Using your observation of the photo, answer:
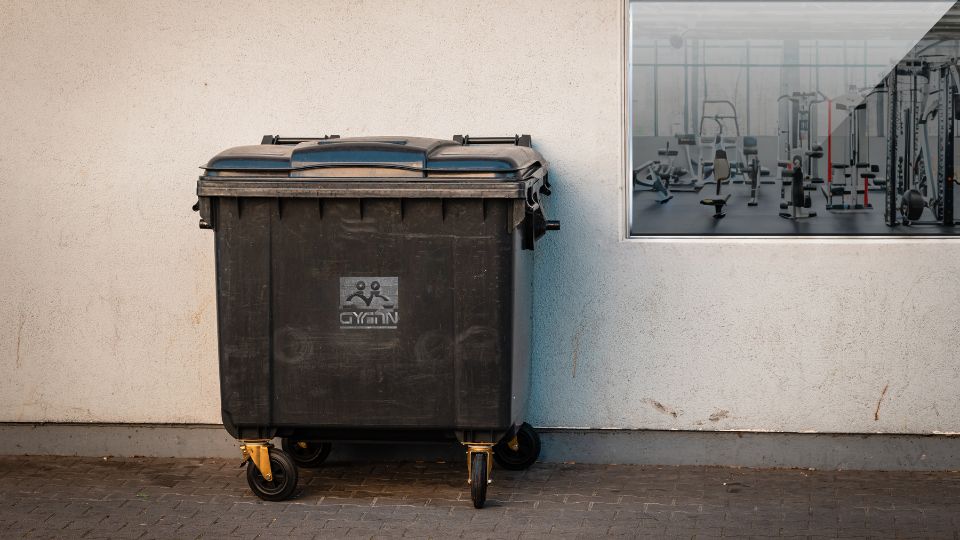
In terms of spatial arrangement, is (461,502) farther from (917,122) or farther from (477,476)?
(917,122)

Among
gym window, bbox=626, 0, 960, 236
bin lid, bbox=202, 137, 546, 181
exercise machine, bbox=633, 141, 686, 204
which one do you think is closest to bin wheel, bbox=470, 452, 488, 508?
bin lid, bbox=202, 137, 546, 181

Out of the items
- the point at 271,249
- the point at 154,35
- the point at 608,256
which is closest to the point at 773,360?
the point at 608,256

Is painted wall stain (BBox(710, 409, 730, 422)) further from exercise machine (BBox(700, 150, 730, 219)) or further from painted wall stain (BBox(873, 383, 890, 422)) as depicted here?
exercise machine (BBox(700, 150, 730, 219))

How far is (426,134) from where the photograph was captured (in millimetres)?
6391

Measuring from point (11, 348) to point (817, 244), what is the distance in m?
4.08

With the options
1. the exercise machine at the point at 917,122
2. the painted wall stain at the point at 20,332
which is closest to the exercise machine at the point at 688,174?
the exercise machine at the point at 917,122

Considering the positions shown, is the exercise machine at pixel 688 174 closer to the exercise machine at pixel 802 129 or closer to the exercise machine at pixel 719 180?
the exercise machine at pixel 719 180

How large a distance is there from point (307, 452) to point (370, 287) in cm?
121

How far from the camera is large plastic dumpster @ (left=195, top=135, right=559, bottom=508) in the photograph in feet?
18.2

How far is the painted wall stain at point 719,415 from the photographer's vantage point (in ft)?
20.9

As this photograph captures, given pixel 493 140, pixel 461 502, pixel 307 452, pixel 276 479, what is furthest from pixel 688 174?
pixel 276 479

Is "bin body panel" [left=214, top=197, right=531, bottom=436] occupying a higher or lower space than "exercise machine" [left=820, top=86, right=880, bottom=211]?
lower

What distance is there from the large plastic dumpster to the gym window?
3.31 feet

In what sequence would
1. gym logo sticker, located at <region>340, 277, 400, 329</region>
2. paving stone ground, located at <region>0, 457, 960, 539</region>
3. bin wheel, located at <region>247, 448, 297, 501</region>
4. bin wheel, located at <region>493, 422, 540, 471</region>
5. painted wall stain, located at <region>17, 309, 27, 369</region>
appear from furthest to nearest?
1. painted wall stain, located at <region>17, 309, 27, 369</region>
2. bin wheel, located at <region>493, 422, 540, 471</region>
3. bin wheel, located at <region>247, 448, 297, 501</region>
4. gym logo sticker, located at <region>340, 277, 400, 329</region>
5. paving stone ground, located at <region>0, 457, 960, 539</region>
